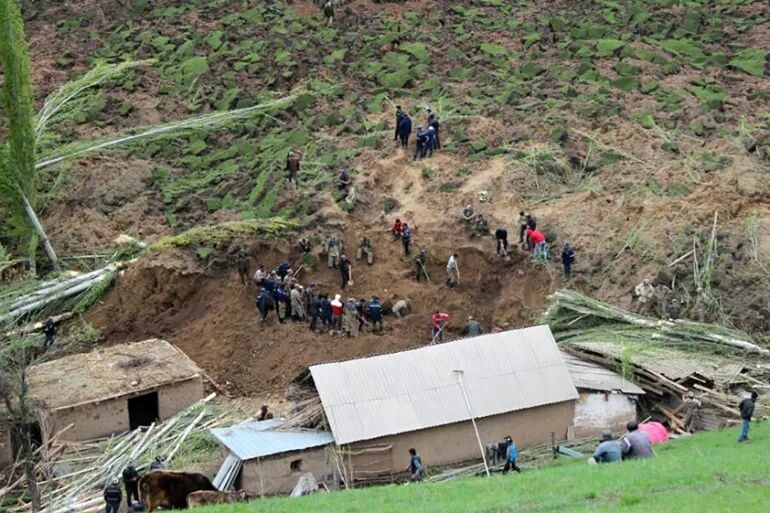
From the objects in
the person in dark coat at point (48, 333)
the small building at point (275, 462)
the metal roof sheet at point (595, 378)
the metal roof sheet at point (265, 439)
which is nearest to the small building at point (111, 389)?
the person in dark coat at point (48, 333)

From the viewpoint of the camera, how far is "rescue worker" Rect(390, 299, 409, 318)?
110ft

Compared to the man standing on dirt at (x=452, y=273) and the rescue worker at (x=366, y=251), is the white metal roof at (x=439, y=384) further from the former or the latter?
the rescue worker at (x=366, y=251)

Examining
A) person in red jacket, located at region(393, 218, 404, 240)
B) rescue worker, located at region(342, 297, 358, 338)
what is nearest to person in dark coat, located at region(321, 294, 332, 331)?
rescue worker, located at region(342, 297, 358, 338)

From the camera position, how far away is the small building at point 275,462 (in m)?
25.2

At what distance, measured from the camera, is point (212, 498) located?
23.9 m

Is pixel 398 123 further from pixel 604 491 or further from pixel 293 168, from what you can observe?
pixel 604 491

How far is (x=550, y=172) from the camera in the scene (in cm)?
3725

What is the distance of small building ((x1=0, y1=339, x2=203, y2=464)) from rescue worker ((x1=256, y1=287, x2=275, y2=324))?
2428 mm

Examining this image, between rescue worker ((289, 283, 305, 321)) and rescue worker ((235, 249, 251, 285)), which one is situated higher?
rescue worker ((235, 249, 251, 285))

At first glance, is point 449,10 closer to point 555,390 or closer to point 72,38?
point 72,38

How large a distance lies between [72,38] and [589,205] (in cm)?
2303

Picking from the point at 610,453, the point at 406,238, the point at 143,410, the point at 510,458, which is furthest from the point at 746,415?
the point at 143,410

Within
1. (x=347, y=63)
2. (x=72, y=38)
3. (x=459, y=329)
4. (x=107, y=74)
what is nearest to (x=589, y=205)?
(x=459, y=329)

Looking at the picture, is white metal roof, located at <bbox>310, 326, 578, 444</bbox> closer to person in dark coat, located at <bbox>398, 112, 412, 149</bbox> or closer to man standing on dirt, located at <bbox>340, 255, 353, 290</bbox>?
man standing on dirt, located at <bbox>340, 255, 353, 290</bbox>
